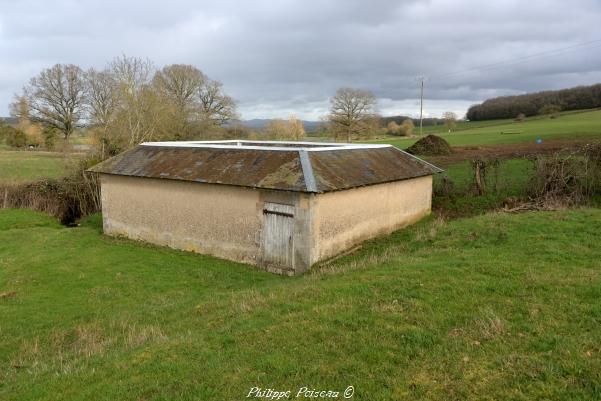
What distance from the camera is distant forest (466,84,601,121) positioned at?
7419 centimetres

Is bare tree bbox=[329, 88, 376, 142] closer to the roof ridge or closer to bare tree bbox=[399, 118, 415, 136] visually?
bare tree bbox=[399, 118, 415, 136]

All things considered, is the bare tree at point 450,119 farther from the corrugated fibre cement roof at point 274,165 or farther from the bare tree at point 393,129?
the corrugated fibre cement roof at point 274,165

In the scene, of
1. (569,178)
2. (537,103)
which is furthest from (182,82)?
(537,103)

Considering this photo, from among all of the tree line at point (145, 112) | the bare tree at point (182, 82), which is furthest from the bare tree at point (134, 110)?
the bare tree at point (182, 82)

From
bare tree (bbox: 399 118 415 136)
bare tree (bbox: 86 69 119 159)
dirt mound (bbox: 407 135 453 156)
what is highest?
bare tree (bbox: 86 69 119 159)

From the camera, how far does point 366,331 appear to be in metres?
6.57

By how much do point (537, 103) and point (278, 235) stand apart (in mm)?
79656

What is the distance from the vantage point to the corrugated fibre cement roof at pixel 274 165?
15.5m

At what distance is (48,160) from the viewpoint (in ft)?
156

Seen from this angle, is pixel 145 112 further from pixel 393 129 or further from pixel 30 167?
pixel 393 129

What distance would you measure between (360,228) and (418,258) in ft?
18.0

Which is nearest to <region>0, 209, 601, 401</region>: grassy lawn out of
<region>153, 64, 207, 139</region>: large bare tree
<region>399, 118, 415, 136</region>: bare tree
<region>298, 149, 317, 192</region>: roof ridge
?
<region>298, 149, 317, 192</region>: roof ridge

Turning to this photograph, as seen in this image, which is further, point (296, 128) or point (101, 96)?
point (296, 128)

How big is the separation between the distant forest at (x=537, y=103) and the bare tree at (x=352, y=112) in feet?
97.4
